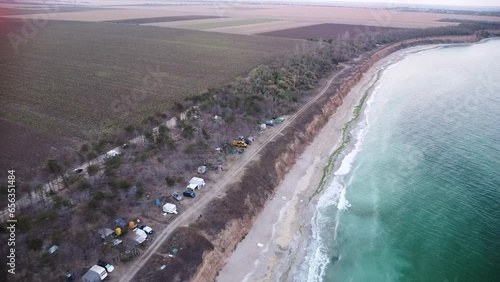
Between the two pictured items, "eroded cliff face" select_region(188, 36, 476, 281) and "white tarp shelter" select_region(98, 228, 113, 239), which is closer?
"white tarp shelter" select_region(98, 228, 113, 239)

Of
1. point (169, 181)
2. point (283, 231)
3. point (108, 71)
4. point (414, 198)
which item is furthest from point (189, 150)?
point (108, 71)

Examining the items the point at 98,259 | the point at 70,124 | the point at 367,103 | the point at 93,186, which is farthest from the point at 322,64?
the point at 98,259

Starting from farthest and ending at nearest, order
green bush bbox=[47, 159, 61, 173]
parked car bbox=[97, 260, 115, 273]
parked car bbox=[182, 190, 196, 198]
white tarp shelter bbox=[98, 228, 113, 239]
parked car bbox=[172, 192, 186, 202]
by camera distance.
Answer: green bush bbox=[47, 159, 61, 173]
parked car bbox=[182, 190, 196, 198]
parked car bbox=[172, 192, 186, 202]
white tarp shelter bbox=[98, 228, 113, 239]
parked car bbox=[97, 260, 115, 273]

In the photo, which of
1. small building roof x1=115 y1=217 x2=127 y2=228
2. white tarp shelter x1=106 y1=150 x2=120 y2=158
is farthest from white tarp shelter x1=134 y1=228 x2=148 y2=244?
white tarp shelter x1=106 y1=150 x2=120 y2=158

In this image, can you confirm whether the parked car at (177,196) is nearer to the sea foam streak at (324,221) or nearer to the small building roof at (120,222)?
the small building roof at (120,222)

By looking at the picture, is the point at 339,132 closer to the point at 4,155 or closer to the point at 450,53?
the point at 4,155

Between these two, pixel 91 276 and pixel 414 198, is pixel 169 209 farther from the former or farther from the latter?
pixel 414 198

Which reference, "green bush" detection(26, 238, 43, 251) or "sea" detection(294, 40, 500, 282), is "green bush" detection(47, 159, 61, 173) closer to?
"green bush" detection(26, 238, 43, 251)
